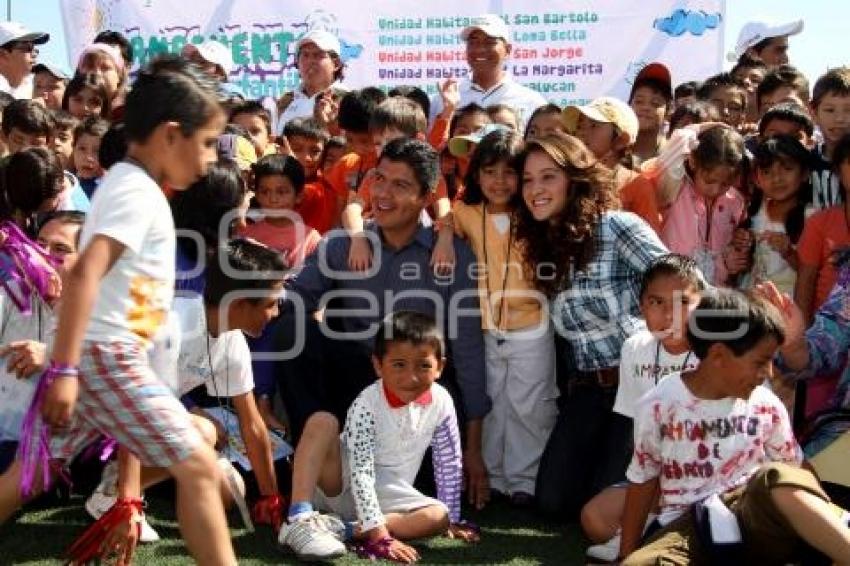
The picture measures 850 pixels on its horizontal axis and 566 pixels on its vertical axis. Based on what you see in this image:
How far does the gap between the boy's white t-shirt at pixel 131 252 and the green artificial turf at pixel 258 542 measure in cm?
99

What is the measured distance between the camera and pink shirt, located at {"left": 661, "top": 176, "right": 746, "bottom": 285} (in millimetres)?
4711

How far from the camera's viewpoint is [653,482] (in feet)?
11.2

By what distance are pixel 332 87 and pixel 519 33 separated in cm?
166

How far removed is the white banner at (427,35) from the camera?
7426 mm

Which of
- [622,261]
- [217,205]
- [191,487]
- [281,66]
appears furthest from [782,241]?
[281,66]

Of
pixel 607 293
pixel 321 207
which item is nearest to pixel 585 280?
pixel 607 293

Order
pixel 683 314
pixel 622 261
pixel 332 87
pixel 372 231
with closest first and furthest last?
pixel 683 314 < pixel 622 261 < pixel 372 231 < pixel 332 87

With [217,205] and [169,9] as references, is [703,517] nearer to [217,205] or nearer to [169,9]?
[217,205]

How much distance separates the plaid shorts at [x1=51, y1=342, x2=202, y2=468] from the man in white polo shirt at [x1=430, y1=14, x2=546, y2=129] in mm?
3657

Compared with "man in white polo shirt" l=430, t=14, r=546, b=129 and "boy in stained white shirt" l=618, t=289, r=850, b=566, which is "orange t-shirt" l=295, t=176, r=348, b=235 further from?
"boy in stained white shirt" l=618, t=289, r=850, b=566

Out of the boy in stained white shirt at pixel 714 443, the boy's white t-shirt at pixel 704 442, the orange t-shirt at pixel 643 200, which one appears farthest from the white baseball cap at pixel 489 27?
the boy's white t-shirt at pixel 704 442

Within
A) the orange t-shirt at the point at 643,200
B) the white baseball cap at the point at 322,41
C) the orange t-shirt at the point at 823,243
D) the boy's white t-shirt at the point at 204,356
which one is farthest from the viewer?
the white baseball cap at the point at 322,41

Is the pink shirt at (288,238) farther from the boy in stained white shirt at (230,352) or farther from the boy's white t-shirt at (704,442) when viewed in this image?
the boy's white t-shirt at (704,442)

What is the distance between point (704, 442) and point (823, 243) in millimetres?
1445
